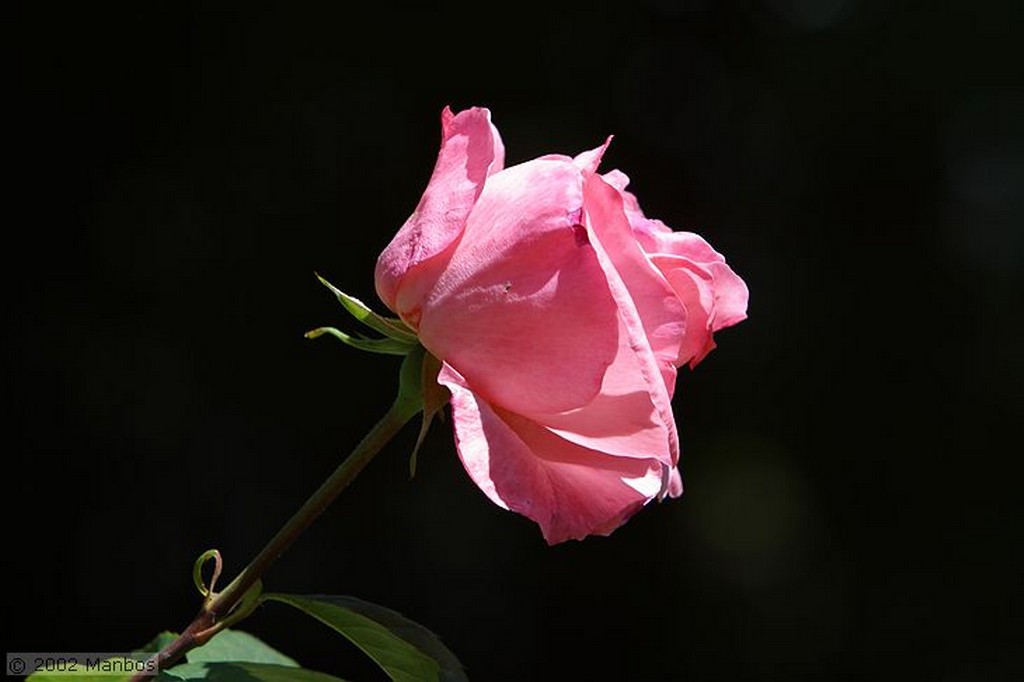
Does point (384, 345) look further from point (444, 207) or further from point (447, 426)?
point (447, 426)

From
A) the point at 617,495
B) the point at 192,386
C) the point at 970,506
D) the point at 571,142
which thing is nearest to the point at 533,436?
the point at 617,495

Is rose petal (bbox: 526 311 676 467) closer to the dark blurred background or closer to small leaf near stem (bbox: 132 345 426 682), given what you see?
small leaf near stem (bbox: 132 345 426 682)

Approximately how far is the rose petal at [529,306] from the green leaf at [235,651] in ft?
0.50

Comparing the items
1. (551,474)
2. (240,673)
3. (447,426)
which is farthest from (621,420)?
(447,426)

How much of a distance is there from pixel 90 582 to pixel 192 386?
35 cm

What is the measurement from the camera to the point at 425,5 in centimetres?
240

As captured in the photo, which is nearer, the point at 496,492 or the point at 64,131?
the point at 496,492

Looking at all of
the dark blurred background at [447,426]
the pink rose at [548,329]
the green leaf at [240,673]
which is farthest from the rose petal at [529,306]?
the dark blurred background at [447,426]

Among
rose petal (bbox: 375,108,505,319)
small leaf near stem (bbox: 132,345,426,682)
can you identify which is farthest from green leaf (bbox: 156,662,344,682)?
rose petal (bbox: 375,108,505,319)

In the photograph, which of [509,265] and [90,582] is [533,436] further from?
[90,582]

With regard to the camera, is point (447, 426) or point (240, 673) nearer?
point (240, 673)

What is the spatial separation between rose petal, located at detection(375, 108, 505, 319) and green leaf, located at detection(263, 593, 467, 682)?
0.30ft

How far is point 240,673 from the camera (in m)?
0.42

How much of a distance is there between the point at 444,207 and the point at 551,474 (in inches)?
3.3
